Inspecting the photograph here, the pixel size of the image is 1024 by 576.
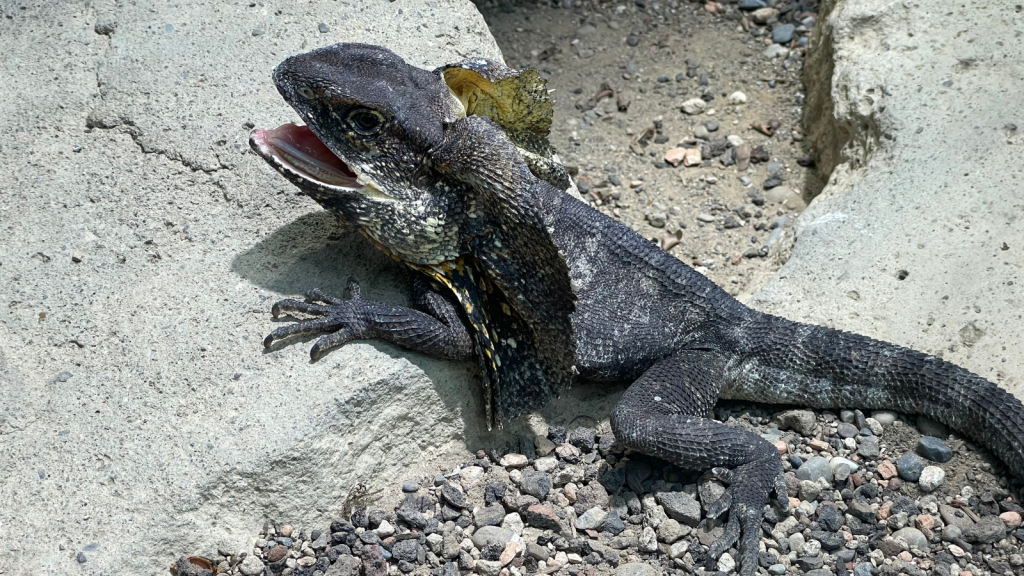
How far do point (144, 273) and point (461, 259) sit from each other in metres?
1.47

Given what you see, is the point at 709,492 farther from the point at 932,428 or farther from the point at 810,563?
the point at 932,428

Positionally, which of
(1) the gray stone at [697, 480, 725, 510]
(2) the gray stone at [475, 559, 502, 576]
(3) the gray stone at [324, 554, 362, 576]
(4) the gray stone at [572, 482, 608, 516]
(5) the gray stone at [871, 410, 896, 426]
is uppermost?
(5) the gray stone at [871, 410, 896, 426]

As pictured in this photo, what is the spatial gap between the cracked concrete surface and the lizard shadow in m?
0.01

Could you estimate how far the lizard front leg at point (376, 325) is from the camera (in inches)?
164

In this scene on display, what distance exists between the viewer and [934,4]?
6.02 meters

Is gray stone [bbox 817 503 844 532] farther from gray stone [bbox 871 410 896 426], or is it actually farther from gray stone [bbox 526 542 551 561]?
gray stone [bbox 526 542 551 561]

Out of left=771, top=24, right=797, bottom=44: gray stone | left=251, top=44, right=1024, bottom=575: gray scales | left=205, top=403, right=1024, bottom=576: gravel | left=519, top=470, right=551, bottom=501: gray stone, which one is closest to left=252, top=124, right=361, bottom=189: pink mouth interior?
left=251, top=44, right=1024, bottom=575: gray scales

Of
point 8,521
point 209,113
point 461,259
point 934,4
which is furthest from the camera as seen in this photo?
point 934,4

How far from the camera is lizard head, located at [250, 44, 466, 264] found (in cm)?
407

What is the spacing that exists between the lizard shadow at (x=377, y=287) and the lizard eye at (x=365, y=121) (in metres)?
0.75

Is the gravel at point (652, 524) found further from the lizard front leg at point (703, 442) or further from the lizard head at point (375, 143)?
the lizard head at point (375, 143)

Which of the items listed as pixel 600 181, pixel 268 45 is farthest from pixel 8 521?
pixel 600 181

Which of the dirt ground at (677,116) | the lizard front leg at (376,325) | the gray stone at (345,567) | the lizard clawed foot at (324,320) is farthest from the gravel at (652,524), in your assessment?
the dirt ground at (677,116)

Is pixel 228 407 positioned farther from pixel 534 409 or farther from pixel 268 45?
pixel 268 45
